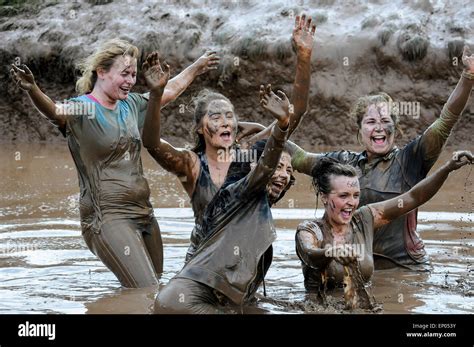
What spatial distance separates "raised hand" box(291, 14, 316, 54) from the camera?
18.9 ft

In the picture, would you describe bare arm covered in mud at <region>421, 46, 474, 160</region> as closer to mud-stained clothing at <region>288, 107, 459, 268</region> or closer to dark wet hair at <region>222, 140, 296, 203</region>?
mud-stained clothing at <region>288, 107, 459, 268</region>

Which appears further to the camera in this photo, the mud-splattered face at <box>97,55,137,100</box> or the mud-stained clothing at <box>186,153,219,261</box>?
the mud-splattered face at <box>97,55,137,100</box>

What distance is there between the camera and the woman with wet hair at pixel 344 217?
6.18 meters

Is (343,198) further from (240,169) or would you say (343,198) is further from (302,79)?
(302,79)

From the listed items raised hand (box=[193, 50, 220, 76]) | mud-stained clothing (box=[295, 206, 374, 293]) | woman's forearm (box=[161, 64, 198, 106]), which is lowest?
mud-stained clothing (box=[295, 206, 374, 293])

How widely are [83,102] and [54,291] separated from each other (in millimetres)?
1249

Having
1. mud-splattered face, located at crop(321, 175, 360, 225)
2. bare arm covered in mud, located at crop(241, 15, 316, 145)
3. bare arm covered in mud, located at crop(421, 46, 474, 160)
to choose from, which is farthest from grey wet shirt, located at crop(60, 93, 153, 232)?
bare arm covered in mud, located at crop(421, 46, 474, 160)

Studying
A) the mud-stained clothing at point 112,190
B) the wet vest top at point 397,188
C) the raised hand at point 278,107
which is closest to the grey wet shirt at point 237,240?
the raised hand at point 278,107

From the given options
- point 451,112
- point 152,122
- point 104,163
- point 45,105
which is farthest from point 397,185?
point 45,105

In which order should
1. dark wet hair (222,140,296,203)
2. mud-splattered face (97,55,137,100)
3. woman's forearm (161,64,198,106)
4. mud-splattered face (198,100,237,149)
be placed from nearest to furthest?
dark wet hair (222,140,296,203), mud-splattered face (198,100,237,149), mud-splattered face (97,55,137,100), woman's forearm (161,64,198,106)

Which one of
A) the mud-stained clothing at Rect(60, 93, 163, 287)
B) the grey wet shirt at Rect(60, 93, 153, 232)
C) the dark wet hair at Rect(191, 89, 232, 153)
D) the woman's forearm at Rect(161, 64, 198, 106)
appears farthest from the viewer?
the woman's forearm at Rect(161, 64, 198, 106)

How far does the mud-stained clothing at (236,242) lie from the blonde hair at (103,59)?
1695 mm

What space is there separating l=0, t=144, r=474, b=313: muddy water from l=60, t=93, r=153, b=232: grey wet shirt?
517 mm

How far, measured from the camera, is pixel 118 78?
6.95m
